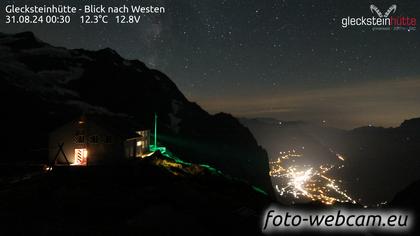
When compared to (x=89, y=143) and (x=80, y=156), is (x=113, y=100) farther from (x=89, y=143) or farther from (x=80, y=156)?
(x=89, y=143)

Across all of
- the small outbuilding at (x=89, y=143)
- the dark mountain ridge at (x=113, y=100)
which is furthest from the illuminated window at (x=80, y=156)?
the dark mountain ridge at (x=113, y=100)

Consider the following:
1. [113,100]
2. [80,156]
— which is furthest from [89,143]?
[113,100]

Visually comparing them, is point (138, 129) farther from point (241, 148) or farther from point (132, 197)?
point (241, 148)

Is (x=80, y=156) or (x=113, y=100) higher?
(x=113, y=100)

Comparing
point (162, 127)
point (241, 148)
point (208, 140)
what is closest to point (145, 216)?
point (162, 127)

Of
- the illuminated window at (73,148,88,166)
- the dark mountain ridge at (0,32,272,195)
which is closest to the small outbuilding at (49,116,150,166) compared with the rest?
the illuminated window at (73,148,88,166)

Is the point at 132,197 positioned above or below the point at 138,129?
below

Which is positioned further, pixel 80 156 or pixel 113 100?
pixel 113 100

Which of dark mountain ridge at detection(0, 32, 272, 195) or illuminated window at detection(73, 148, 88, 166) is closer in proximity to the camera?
illuminated window at detection(73, 148, 88, 166)

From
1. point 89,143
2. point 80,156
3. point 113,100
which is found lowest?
point 80,156

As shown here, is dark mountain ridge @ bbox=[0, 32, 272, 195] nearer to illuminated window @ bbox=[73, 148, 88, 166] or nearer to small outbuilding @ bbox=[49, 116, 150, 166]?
small outbuilding @ bbox=[49, 116, 150, 166]

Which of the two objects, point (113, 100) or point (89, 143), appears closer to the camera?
point (89, 143)
